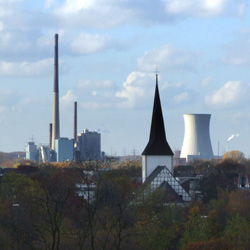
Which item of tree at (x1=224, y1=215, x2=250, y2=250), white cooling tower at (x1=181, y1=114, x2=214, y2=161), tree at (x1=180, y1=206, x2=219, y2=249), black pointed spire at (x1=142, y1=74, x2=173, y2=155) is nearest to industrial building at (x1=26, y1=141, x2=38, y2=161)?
white cooling tower at (x1=181, y1=114, x2=214, y2=161)

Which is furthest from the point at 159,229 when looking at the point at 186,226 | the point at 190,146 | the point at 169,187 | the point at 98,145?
the point at 98,145

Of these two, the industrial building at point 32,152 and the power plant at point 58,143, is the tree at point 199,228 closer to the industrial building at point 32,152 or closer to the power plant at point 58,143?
the power plant at point 58,143

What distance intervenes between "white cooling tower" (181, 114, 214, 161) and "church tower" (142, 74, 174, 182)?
53.9 m

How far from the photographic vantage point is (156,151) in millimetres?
55656

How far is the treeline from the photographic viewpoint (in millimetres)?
29520

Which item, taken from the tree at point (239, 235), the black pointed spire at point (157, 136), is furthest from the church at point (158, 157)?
the tree at point (239, 235)

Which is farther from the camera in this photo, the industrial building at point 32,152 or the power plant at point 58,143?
the industrial building at point 32,152

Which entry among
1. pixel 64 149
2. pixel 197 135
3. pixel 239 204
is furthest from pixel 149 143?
pixel 64 149

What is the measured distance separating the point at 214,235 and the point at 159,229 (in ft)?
7.11

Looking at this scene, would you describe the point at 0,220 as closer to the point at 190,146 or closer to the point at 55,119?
the point at 190,146

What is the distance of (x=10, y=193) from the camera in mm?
46312

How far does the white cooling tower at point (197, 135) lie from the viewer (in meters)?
111

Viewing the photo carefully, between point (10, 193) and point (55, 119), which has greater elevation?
point (55, 119)

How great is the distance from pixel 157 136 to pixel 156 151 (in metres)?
0.84
